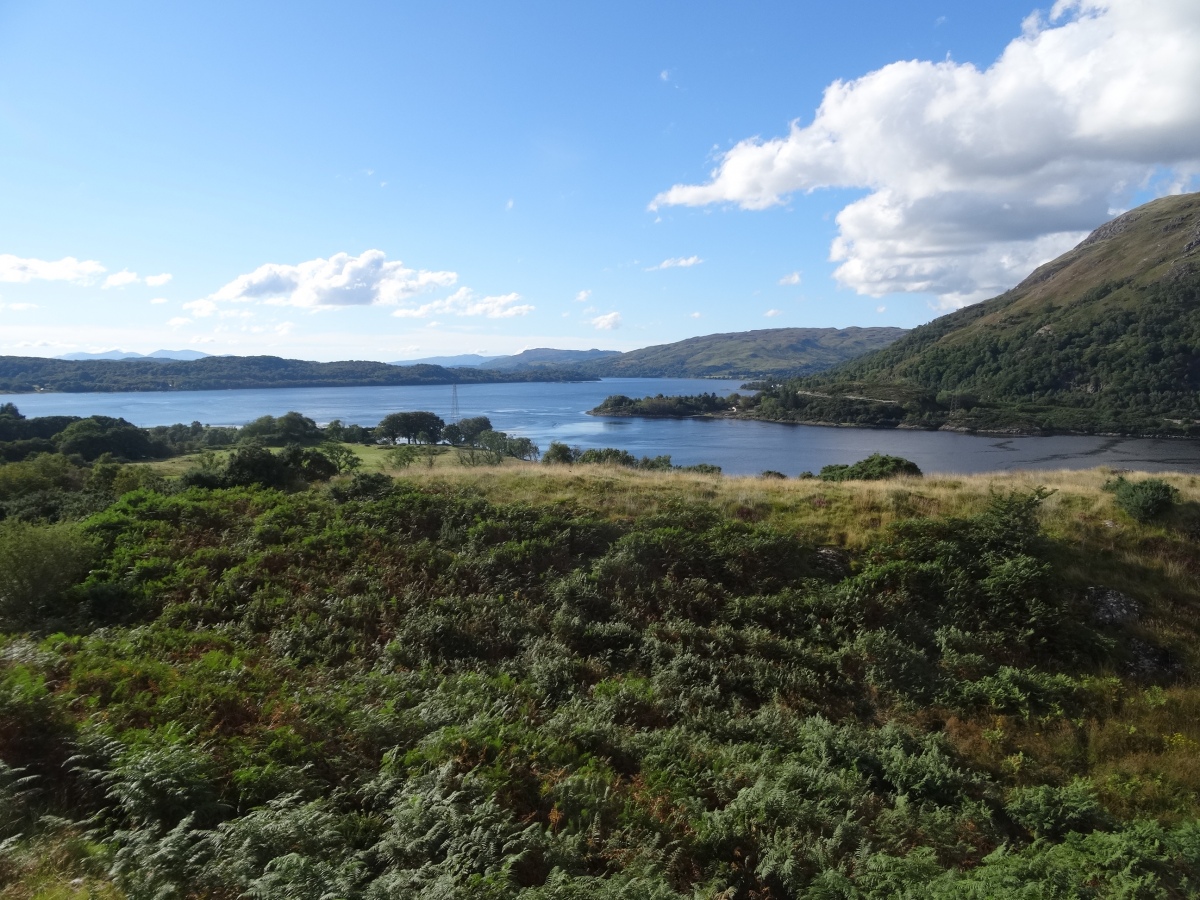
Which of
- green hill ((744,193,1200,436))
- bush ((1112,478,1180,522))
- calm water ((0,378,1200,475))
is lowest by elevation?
calm water ((0,378,1200,475))

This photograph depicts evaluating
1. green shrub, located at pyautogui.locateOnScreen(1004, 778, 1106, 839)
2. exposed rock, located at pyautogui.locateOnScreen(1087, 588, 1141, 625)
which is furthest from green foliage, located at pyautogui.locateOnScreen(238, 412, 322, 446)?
green shrub, located at pyautogui.locateOnScreen(1004, 778, 1106, 839)

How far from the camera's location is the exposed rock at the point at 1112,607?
11.7m

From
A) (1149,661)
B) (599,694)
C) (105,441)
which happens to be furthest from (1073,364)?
→ (105,441)

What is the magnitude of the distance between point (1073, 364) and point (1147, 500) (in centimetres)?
15380

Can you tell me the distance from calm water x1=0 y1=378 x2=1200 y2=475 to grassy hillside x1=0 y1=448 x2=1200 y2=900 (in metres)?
60.1

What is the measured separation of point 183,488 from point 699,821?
15.2 m

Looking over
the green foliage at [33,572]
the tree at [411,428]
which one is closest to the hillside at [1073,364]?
the tree at [411,428]

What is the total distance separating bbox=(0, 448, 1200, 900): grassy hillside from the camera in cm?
496

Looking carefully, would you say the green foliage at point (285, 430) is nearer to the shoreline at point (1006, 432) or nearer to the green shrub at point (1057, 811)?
the green shrub at point (1057, 811)

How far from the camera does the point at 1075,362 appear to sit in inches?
5335

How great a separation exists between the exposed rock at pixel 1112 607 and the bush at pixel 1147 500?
11.0 ft

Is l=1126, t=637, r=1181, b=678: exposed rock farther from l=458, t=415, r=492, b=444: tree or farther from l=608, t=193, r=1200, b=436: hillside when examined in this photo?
l=608, t=193, r=1200, b=436: hillside

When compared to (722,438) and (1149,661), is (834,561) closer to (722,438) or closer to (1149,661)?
(1149,661)

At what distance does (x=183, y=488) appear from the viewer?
15.5 meters
